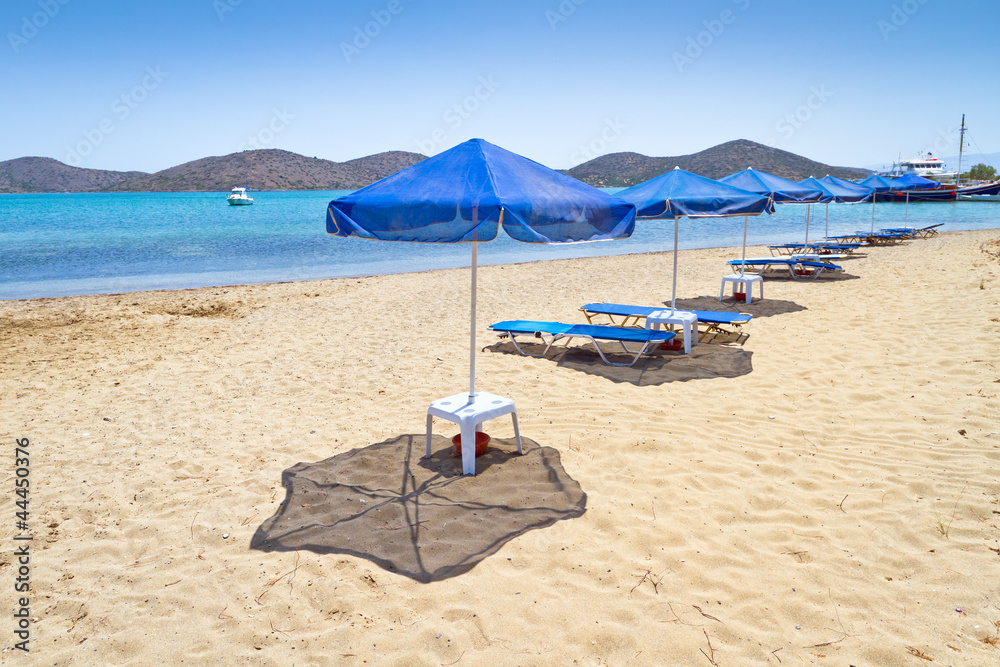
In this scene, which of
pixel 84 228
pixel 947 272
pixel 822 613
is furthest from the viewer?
pixel 84 228

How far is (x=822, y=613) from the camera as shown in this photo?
2.67m

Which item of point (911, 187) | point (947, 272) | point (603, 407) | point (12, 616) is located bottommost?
point (12, 616)

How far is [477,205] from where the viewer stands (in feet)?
10.8

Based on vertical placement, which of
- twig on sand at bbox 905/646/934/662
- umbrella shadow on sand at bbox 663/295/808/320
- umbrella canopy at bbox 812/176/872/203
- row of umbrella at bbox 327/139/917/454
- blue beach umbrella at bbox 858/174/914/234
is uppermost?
blue beach umbrella at bbox 858/174/914/234

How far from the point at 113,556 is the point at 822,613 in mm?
3677

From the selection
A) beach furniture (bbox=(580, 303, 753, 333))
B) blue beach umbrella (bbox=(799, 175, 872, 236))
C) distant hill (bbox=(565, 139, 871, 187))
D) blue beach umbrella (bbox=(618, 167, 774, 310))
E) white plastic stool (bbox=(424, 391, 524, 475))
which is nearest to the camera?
white plastic stool (bbox=(424, 391, 524, 475))

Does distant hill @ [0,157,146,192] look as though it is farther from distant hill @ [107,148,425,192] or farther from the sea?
the sea

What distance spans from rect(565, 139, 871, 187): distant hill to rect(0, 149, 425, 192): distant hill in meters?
41.2

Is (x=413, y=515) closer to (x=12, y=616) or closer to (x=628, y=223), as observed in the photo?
(x=12, y=616)

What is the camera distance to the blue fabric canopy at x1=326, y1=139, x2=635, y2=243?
10.9 feet

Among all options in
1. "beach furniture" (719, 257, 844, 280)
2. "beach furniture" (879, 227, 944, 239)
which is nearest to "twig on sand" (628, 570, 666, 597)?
"beach furniture" (719, 257, 844, 280)

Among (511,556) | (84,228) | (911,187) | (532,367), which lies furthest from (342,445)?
(84,228)

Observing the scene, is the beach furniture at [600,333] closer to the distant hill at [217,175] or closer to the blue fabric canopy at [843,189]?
the blue fabric canopy at [843,189]

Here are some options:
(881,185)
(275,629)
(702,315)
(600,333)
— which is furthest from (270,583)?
(881,185)
